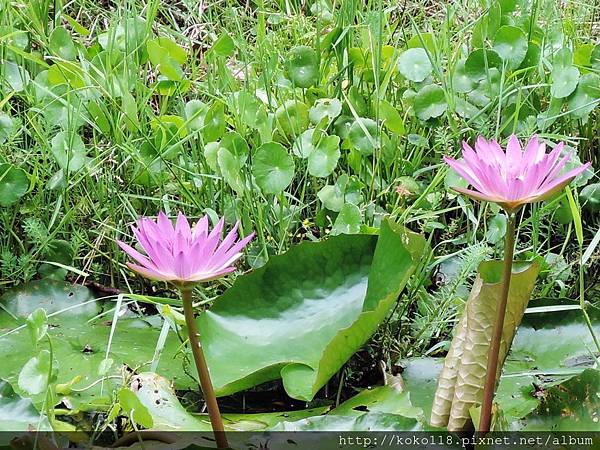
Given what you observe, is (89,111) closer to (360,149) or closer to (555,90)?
(360,149)

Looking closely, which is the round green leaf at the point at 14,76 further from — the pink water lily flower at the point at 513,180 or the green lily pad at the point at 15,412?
the pink water lily flower at the point at 513,180

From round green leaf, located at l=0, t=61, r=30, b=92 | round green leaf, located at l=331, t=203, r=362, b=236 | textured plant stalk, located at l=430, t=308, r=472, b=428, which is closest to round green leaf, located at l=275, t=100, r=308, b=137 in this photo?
round green leaf, located at l=331, t=203, r=362, b=236

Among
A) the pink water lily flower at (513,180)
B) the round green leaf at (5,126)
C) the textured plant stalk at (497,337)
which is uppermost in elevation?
the pink water lily flower at (513,180)

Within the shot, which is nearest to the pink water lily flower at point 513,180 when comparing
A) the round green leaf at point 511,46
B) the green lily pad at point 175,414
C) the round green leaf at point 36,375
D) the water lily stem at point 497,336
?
the water lily stem at point 497,336

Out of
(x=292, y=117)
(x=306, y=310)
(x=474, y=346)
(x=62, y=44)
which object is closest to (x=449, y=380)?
(x=474, y=346)

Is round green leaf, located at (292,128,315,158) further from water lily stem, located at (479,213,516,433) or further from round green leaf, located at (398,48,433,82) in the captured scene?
water lily stem, located at (479,213,516,433)

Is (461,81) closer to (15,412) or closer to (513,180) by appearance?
(513,180)

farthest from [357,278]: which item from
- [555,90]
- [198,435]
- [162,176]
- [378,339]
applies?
[555,90]

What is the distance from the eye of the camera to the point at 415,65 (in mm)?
1363

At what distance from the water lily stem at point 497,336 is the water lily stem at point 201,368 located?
9.8 inches

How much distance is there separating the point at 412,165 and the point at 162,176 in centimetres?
42

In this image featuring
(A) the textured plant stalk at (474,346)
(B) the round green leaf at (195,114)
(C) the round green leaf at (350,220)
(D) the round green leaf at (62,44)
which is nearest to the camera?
(A) the textured plant stalk at (474,346)

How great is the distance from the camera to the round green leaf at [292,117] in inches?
51.9

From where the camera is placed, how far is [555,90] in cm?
128
